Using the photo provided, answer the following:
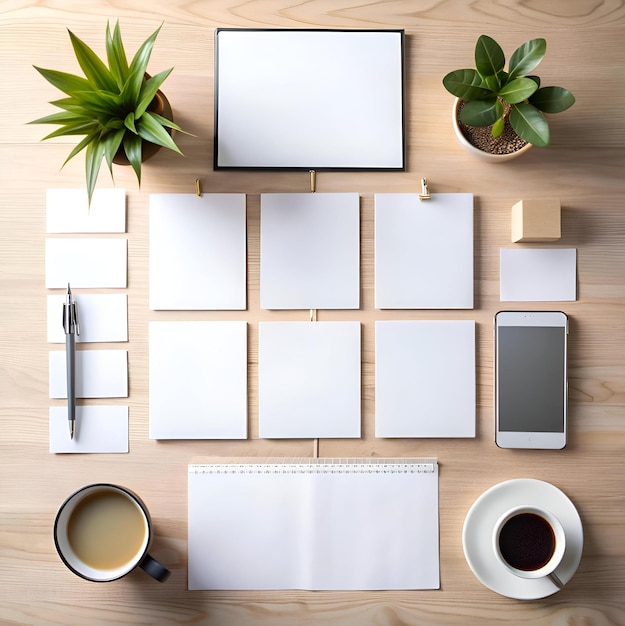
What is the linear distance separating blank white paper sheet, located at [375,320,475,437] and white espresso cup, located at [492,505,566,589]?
141 millimetres

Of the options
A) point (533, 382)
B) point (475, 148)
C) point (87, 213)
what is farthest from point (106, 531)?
point (475, 148)

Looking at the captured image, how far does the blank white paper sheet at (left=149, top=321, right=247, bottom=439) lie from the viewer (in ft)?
2.53

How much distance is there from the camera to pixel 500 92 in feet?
2.31

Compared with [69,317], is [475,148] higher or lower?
higher

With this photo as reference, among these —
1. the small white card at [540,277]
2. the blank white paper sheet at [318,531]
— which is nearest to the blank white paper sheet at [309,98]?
the small white card at [540,277]

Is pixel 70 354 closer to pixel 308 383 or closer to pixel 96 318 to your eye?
pixel 96 318

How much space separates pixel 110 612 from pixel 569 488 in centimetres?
76

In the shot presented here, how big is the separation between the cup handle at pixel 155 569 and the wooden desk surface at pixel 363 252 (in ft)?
0.24

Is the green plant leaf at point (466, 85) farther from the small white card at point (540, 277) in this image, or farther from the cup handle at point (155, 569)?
the cup handle at point (155, 569)

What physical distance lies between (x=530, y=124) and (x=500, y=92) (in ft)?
0.21

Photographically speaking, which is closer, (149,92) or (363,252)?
(149,92)

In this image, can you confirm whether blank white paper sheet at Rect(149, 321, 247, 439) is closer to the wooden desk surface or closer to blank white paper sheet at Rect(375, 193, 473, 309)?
the wooden desk surface

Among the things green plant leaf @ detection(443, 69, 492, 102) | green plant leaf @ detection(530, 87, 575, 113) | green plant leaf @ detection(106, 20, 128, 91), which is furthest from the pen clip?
green plant leaf @ detection(530, 87, 575, 113)

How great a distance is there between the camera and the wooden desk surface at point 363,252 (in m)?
0.77
